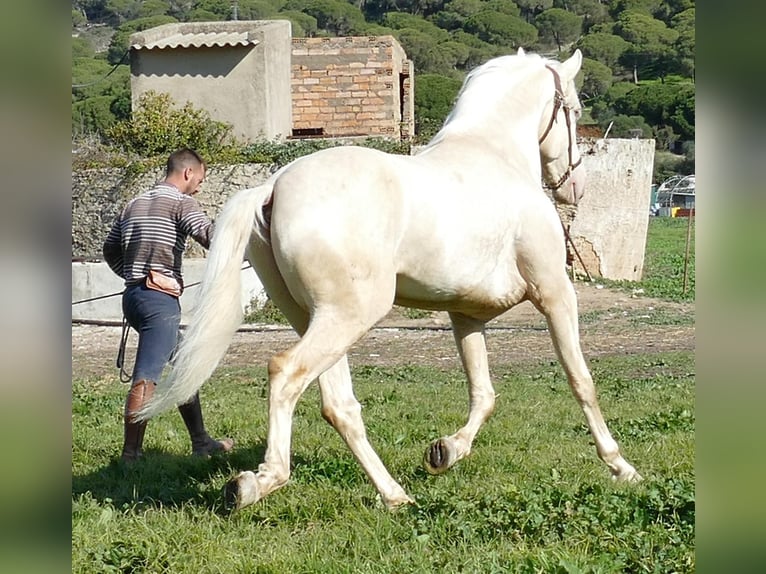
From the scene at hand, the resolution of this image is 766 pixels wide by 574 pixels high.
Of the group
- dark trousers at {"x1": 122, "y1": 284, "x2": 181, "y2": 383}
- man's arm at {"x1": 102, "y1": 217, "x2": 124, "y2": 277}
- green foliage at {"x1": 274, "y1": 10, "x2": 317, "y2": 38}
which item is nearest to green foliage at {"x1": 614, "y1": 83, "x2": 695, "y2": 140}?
green foliage at {"x1": 274, "y1": 10, "x2": 317, "y2": 38}

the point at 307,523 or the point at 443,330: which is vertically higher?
the point at 307,523

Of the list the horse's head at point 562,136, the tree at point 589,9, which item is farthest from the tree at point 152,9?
the horse's head at point 562,136

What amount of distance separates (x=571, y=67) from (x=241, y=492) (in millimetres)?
3881

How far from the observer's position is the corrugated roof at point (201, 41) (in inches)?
901

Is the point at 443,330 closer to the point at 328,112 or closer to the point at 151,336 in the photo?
the point at 151,336

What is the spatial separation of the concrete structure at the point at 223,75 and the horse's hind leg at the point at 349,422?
1818 centimetres

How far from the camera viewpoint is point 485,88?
19.8 ft

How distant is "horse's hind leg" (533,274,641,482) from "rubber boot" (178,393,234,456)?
2.35 metres

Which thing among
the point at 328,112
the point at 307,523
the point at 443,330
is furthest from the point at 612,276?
the point at 307,523

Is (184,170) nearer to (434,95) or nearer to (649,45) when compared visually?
(434,95)

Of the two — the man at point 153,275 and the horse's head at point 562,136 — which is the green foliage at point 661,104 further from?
the man at point 153,275

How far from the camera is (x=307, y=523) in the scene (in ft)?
14.8

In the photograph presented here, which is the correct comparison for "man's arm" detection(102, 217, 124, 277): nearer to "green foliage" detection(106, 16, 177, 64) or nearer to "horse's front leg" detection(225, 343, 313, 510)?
"horse's front leg" detection(225, 343, 313, 510)
